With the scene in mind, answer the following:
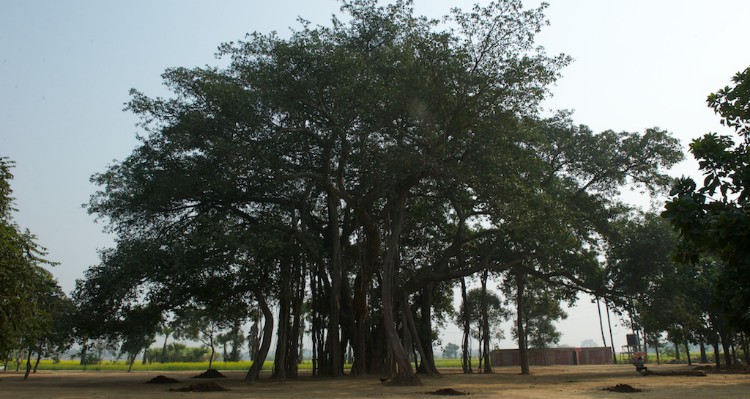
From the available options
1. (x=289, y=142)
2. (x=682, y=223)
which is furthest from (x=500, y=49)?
(x=682, y=223)

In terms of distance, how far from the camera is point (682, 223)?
19.1 feet

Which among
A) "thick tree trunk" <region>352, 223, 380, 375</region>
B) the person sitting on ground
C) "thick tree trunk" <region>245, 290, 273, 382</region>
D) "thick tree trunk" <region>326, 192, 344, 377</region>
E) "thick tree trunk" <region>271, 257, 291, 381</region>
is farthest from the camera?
the person sitting on ground

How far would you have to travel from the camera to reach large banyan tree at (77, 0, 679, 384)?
1708cm

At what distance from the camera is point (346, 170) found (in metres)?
21.8

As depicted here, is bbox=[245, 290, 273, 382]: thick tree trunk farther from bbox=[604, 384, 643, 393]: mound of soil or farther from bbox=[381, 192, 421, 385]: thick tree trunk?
bbox=[604, 384, 643, 393]: mound of soil

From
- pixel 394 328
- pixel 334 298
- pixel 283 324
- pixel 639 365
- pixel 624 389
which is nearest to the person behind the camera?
pixel 624 389

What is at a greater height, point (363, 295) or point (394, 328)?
point (363, 295)

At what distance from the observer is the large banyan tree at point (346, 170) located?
17.1 meters

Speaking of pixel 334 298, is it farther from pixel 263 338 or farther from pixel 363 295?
pixel 263 338

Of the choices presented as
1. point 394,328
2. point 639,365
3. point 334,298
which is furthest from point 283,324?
point 639,365

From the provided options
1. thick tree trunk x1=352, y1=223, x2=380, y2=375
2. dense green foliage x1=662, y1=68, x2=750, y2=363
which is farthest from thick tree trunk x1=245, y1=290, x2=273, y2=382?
dense green foliage x1=662, y1=68, x2=750, y2=363

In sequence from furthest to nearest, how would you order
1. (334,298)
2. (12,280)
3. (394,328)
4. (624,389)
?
(334,298) → (394,328) → (624,389) → (12,280)

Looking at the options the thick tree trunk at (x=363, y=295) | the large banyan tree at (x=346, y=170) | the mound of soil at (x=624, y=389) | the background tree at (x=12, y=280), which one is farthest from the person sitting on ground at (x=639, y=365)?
the background tree at (x=12, y=280)

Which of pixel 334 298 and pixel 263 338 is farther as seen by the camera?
pixel 334 298
